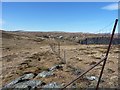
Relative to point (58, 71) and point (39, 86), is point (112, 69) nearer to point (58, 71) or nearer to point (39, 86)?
point (58, 71)

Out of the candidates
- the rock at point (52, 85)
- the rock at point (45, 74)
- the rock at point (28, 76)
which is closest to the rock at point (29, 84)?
the rock at point (52, 85)

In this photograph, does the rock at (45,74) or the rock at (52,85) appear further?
the rock at (45,74)

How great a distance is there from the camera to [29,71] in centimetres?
2450

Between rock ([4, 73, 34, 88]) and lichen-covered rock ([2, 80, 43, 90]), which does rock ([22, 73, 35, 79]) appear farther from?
lichen-covered rock ([2, 80, 43, 90])

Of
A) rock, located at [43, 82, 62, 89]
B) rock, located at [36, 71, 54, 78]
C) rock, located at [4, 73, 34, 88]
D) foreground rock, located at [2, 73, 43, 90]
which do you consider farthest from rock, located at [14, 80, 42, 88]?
rock, located at [36, 71, 54, 78]

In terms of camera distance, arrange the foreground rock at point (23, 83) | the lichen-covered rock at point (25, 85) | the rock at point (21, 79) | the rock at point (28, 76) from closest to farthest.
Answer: the lichen-covered rock at point (25, 85) → the foreground rock at point (23, 83) → the rock at point (21, 79) → the rock at point (28, 76)

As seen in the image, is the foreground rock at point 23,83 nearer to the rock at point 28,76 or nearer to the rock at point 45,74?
the rock at point 28,76

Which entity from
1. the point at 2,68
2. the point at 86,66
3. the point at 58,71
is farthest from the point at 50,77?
A: the point at 2,68

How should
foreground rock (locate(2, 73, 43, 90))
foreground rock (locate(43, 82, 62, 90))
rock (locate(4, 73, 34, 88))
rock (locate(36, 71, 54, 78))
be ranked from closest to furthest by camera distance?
1. foreground rock (locate(43, 82, 62, 90))
2. foreground rock (locate(2, 73, 43, 90))
3. rock (locate(4, 73, 34, 88))
4. rock (locate(36, 71, 54, 78))

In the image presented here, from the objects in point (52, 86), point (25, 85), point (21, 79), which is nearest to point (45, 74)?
point (21, 79)

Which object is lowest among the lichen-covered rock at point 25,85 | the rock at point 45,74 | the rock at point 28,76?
the lichen-covered rock at point 25,85

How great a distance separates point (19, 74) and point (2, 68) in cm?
501

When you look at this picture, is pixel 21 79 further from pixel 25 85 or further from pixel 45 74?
pixel 45 74

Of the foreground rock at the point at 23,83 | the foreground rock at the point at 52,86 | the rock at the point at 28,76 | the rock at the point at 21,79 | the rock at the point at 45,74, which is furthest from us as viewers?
the rock at the point at 28,76
